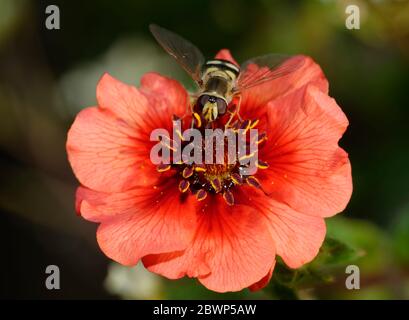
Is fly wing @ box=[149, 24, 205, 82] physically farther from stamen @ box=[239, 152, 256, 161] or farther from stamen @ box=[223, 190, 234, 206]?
stamen @ box=[223, 190, 234, 206]

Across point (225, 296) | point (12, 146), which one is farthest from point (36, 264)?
point (225, 296)

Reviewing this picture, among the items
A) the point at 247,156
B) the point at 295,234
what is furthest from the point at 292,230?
the point at 247,156

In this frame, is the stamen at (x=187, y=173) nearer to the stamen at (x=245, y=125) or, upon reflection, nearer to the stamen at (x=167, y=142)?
the stamen at (x=167, y=142)

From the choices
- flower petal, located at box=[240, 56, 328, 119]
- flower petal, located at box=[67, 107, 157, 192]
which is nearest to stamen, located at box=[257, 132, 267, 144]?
flower petal, located at box=[240, 56, 328, 119]

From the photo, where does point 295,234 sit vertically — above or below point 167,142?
below

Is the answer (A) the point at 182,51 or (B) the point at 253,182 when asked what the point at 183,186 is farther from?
(A) the point at 182,51

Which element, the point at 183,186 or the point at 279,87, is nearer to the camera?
the point at 183,186

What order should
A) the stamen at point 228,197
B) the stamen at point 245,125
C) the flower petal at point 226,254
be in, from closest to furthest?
1. the flower petal at point 226,254
2. the stamen at point 228,197
3. the stamen at point 245,125

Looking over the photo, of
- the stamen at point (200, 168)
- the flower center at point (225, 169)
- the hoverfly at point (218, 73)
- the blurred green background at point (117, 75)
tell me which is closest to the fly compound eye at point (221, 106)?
the hoverfly at point (218, 73)
